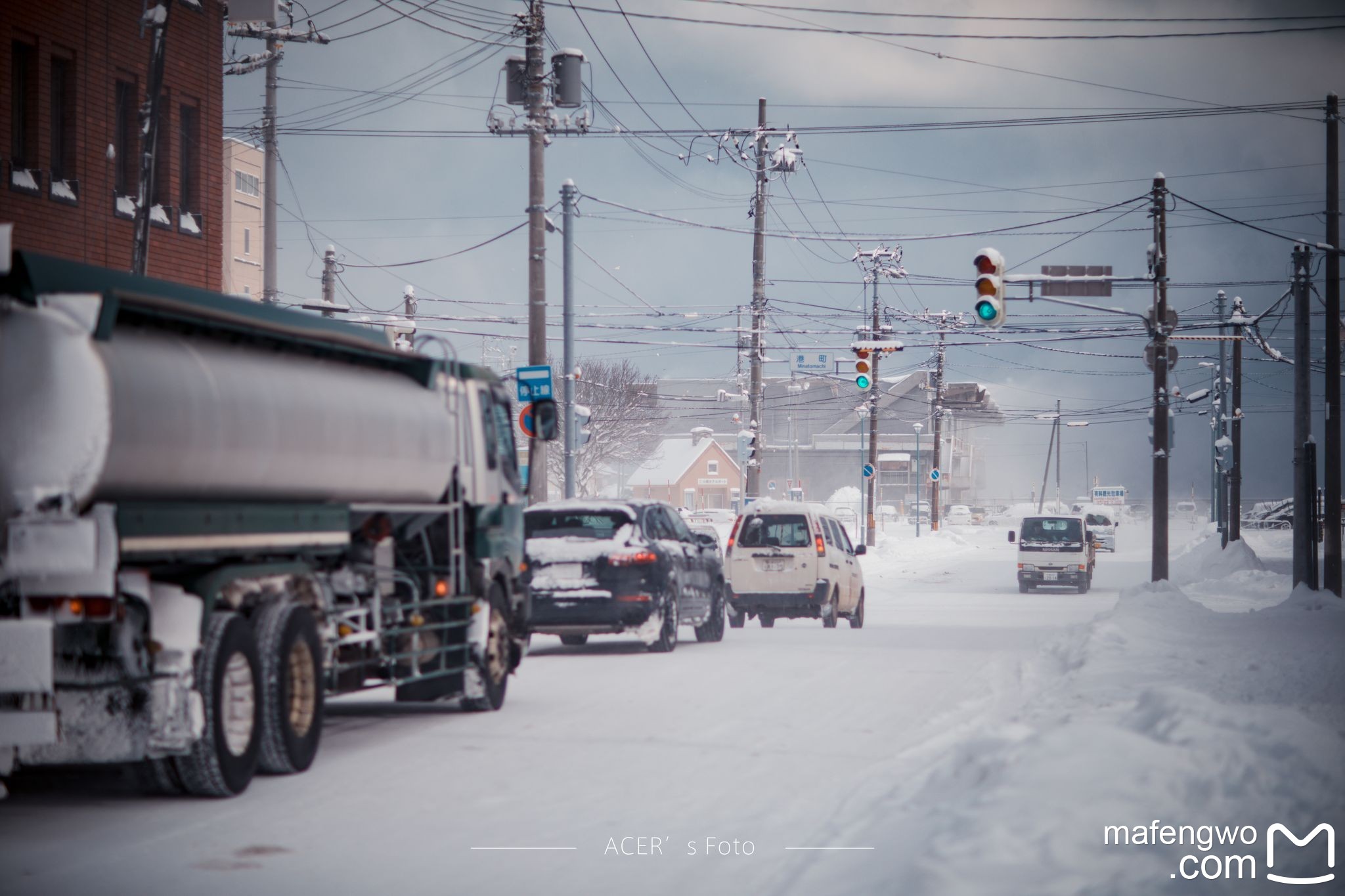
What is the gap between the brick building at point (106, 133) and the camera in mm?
22609

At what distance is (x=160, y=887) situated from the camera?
649 centimetres

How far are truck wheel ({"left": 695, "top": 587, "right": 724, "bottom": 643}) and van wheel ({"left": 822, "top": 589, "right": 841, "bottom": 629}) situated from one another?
3261mm

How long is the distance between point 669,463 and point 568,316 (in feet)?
300

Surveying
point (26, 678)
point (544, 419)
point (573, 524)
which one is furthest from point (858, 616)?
point (26, 678)

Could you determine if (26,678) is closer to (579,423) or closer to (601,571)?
(601,571)

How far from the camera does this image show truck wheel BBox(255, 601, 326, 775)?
914 centimetres

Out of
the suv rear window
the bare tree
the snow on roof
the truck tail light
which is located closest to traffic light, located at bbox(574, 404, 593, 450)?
the suv rear window

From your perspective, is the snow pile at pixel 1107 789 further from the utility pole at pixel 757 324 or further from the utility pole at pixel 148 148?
the utility pole at pixel 757 324

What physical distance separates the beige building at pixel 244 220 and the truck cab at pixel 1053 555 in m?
48.3

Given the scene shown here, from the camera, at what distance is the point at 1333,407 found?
92.2 ft

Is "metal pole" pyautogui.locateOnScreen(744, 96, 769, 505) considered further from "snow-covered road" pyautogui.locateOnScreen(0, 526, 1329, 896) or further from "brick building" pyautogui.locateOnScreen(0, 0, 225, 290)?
"snow-covered road" pyautogui.locateOnScreen(0, 526, 1329, 896)

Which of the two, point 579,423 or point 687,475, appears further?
point 687,475

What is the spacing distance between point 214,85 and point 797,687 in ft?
59.4

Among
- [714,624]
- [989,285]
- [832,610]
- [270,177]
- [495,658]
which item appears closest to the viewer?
[495,658]
